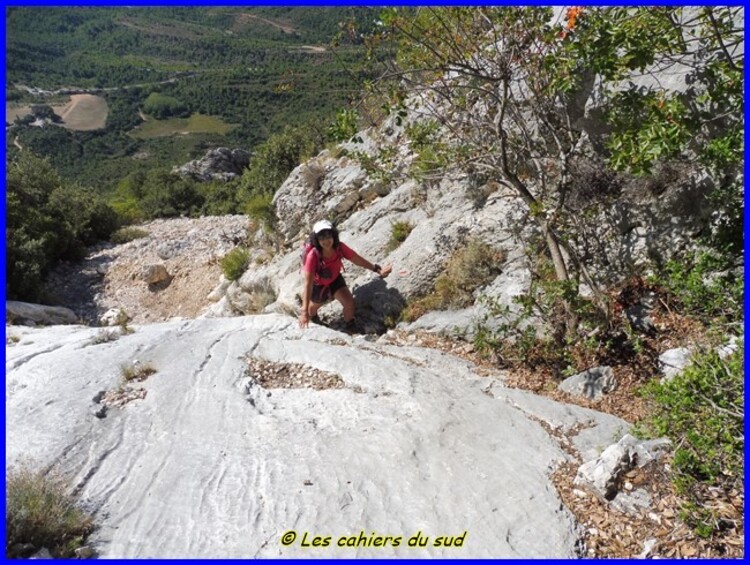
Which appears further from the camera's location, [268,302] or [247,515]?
[268,302]

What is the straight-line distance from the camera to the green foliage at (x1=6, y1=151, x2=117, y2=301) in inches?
506

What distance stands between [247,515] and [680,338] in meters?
4.86

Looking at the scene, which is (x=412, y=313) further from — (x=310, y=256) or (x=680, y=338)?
(x=680, y=338)

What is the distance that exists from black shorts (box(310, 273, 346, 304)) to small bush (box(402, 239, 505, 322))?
1.19 metres

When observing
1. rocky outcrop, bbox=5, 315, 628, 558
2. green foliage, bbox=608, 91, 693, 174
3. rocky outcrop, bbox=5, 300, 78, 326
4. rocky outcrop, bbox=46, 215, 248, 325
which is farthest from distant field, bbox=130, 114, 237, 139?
green foliage, bbox=608, 91, 693, 174

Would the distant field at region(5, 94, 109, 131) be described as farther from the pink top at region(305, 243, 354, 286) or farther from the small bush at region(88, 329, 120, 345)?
the pink top at region(305, 243, 354, 286)

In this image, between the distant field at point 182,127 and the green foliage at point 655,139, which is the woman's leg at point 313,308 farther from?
the distant field at point 182,127

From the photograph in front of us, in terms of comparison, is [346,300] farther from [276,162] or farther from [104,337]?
[276,162]

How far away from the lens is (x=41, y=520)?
3316 millimetres

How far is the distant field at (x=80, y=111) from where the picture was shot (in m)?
106

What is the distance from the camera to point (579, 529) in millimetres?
3562

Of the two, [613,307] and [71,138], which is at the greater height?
[71,138]

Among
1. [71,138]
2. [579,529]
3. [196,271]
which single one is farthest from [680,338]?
[71,138]

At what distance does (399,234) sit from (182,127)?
369 feet
